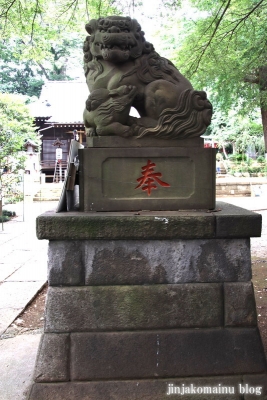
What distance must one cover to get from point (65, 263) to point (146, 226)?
546 millimetres

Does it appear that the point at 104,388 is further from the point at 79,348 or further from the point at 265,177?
the point at 265,177

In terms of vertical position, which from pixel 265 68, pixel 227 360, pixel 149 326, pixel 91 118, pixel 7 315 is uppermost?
pixel 265 68

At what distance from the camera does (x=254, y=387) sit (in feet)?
7.48

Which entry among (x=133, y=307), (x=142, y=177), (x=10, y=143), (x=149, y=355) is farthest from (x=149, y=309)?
(x=10, y=143)

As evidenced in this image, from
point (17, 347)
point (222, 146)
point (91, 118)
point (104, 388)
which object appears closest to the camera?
point (104, 388)

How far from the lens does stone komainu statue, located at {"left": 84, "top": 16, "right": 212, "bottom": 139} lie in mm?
2572

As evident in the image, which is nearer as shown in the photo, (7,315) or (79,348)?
(79,348)

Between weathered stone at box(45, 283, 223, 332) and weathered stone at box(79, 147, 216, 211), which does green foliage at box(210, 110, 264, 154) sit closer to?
weathered stone at box(79, 147, 216, 211)

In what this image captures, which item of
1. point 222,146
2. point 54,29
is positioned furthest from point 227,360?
point 222,146

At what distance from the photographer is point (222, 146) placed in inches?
1118

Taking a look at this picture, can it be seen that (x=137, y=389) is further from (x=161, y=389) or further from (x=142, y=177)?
(x=142, y=177)

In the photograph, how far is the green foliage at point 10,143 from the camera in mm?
11266

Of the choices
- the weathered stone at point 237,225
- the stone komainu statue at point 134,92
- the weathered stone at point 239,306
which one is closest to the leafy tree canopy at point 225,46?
the stone komainu statue at point 134,92

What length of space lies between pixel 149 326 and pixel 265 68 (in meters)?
7.26
